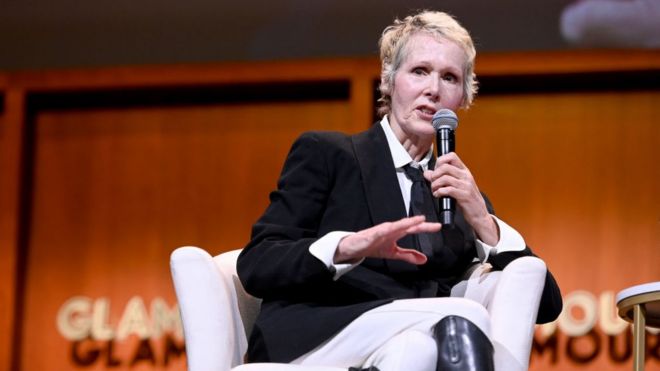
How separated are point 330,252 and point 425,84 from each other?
509 millimetres

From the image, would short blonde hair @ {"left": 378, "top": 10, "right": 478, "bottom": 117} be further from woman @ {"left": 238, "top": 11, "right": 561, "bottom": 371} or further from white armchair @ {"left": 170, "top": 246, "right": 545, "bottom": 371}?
white armchair @ {"left": 170, "top": 246, "right": 545, "bottom": 371}

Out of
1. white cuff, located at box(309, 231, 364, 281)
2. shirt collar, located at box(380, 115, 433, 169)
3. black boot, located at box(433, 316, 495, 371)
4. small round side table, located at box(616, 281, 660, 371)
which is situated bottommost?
black boot, located at box(433, 316, 495, 371)

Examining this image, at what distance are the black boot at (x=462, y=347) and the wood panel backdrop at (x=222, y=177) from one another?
2.28 metres

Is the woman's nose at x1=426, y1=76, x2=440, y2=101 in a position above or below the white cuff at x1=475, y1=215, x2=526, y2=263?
above

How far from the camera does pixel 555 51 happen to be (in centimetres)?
409

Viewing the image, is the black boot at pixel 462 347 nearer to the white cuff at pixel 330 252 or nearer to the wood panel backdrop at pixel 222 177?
the white cuff at pixel 330 252

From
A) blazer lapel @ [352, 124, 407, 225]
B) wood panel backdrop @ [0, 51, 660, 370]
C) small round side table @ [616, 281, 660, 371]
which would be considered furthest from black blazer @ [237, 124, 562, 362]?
wood panel backdrop @ [0, 51, 660, 370]

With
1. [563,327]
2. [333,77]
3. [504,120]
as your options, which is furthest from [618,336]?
[333,77]

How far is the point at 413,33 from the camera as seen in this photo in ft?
7.64

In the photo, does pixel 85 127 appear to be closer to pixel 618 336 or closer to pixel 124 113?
pixel 124 113

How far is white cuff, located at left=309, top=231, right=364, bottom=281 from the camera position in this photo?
194 cm

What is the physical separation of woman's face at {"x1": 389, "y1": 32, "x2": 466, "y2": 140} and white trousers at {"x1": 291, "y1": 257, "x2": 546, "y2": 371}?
384 millimetres

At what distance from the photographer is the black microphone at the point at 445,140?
204 cm

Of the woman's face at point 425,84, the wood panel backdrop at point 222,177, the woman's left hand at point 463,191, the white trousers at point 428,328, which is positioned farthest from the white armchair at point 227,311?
the wood panel backdrop at point 222,177
